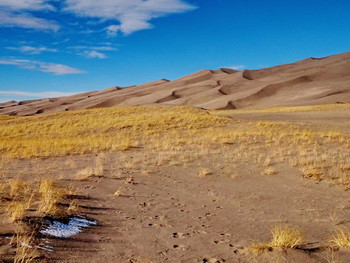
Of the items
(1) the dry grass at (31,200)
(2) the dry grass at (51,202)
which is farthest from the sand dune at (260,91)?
(2) the dry grass at (51,202)

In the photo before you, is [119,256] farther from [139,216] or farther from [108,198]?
[108,198]

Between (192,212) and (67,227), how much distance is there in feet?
7.78

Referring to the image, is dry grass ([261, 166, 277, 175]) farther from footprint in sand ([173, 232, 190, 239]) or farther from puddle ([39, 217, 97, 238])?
puddle ([39, 217, 97, 238])

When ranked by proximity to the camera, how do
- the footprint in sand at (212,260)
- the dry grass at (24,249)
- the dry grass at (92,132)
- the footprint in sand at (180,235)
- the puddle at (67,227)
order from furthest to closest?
the dry grass at (92,132) → the footprint in sand at (180,235) → the puddle at (67,227) → the footprint in sand at (212,260) → the dry grass at (24,249)

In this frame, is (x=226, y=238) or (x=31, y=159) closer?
(x=226, y=238)

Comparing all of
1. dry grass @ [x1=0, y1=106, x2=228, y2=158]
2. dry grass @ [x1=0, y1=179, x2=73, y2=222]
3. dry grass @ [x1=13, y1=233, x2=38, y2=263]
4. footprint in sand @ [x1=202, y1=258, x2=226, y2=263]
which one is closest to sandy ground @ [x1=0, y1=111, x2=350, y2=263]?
footprint in sand @ [x1=202, y1=258, x2=226, y2=263]

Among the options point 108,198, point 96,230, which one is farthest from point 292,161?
point 96,230

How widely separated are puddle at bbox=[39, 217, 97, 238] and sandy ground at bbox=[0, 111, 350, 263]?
0.15 metres

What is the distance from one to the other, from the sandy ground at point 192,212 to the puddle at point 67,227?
0.49ft

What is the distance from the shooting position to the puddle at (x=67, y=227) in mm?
4682

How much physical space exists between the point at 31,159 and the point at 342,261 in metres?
11.7

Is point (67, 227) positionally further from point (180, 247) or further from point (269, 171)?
point (269, 171)

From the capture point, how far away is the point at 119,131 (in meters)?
22.9

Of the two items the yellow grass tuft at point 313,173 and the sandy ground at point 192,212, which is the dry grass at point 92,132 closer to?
the sandy ground at point 192,212
